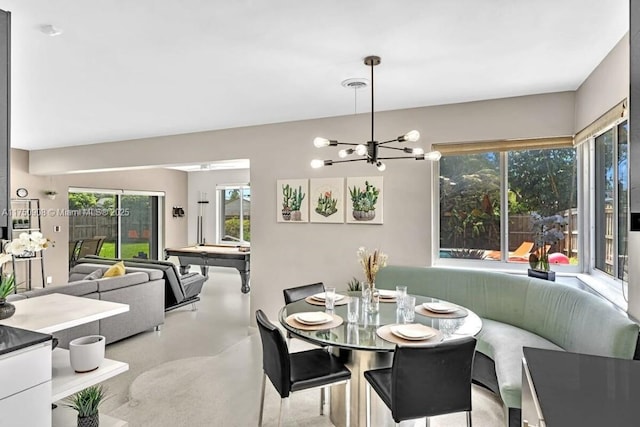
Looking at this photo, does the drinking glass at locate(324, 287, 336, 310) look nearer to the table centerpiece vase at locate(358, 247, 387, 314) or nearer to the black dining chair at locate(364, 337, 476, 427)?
the table centerpiece vase at locate(358, 247, 387, 314)

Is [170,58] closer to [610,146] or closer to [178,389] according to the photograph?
[178,389]

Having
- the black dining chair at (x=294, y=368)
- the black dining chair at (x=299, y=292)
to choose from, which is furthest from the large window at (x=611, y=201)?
the black dining chair at (x=299, y=292)

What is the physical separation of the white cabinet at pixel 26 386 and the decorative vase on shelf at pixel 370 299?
1910 millimetres

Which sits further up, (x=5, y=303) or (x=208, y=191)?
(x=208, y=191)

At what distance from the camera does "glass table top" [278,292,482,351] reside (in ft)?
7.23

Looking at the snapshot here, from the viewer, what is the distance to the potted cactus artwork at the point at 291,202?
14.9ft

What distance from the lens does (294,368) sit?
2.47 meters

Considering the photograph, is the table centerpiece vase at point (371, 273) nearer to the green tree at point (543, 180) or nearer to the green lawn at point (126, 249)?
→ the green tree at point (543, 180)

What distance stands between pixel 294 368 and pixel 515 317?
79.8 inches

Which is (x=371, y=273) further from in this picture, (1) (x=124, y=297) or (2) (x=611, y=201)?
(1) (x=124, y=297)

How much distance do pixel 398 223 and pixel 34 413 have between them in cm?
327

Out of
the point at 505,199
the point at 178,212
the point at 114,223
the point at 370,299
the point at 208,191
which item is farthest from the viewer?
the point at 208,191

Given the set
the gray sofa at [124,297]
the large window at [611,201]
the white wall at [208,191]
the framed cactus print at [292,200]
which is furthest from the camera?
the white wall at [208,191]

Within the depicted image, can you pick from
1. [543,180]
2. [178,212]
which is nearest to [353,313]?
[543,180]
